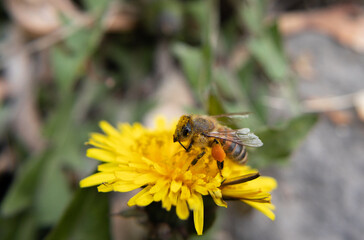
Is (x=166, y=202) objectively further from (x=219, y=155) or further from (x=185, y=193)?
(x=219, y=155)

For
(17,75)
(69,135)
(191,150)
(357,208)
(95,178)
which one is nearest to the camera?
(95,178)

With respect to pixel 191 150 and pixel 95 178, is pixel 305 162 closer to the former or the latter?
pixel 191 150

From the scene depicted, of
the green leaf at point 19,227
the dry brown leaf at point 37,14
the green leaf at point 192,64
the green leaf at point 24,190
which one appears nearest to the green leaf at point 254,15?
the green leaf at point 192,64

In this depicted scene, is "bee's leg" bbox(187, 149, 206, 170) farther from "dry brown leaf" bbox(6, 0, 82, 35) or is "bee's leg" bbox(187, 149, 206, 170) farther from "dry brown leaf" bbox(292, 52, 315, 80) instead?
"dry brown leaf" bbox(292, 52, 315, 80)

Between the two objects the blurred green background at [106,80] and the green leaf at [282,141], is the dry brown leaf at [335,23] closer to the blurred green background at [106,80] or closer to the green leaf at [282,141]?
the blurred green background at [106,80]

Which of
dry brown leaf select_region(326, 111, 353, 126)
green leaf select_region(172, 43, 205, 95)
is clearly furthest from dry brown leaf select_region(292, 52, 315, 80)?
green leaf select_region(172, 43, 205, 95)

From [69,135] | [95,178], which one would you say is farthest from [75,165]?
[95,178]

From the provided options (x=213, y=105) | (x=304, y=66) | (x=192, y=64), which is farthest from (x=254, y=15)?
(x=213, y=105)

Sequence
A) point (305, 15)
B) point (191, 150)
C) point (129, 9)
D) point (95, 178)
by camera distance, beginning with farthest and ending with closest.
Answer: point (305, 15) → point (129, 9) → point (191, 150) → point (95, 178)
